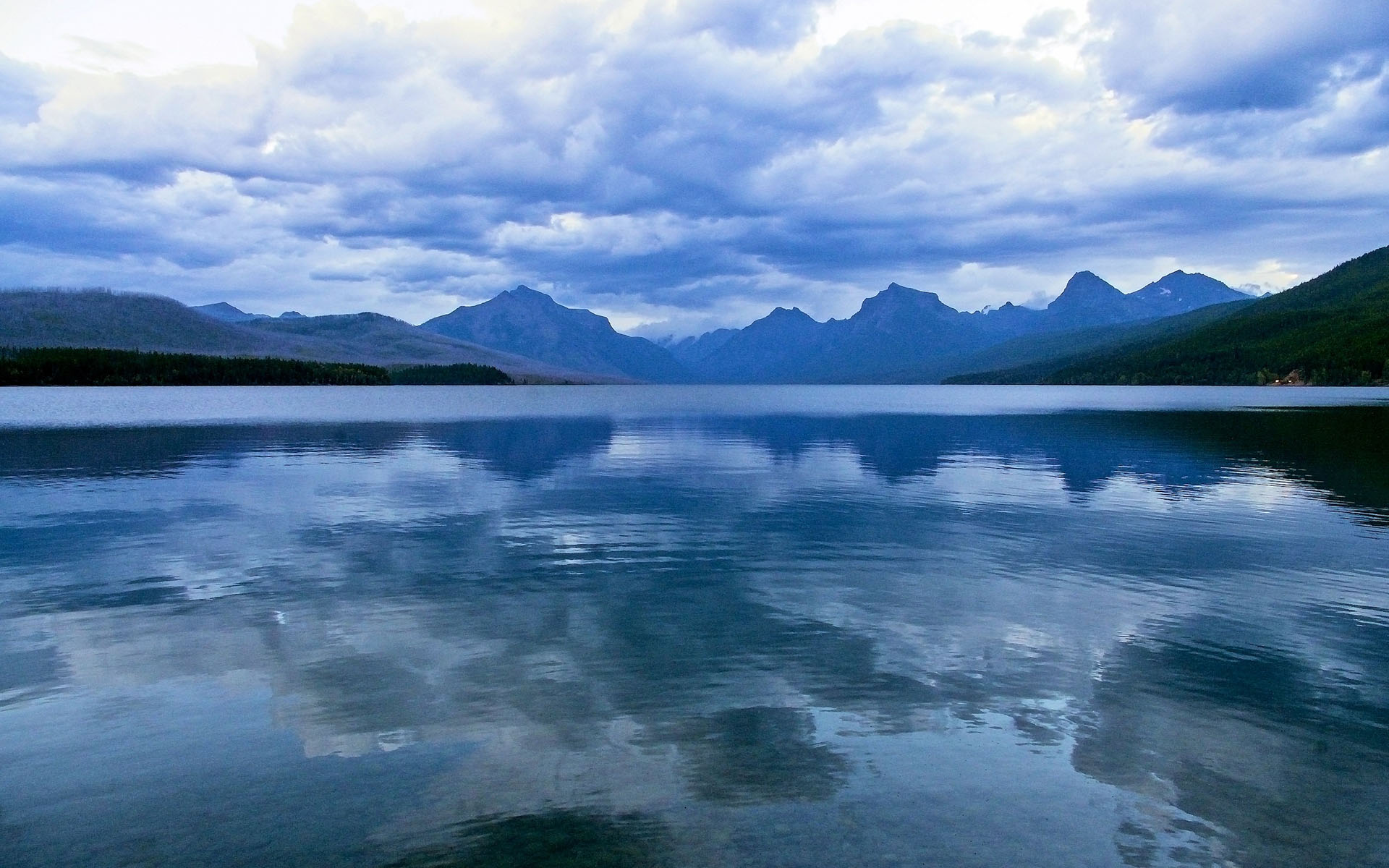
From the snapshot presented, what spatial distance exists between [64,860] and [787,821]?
1006 centimetres

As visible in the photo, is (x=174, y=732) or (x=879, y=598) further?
(x=879, y=598)

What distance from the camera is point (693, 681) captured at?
722 inches

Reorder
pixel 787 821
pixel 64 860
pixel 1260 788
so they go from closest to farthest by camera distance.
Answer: pixel 64 860 → pixel 787 821 → pixel 1260 788

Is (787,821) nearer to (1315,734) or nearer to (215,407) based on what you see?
(1315,734)

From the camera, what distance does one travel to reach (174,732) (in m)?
15.8

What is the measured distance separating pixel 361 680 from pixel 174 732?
11.8ft

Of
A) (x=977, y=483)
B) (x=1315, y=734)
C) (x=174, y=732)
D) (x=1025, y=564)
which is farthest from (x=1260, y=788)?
(x=977, y=483)

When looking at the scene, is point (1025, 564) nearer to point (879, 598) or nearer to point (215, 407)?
point (879, 598)

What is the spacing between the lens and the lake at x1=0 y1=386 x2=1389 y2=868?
12.5 m

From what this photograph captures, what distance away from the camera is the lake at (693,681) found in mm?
12484

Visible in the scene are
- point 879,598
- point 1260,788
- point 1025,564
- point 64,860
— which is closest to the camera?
point 64,860

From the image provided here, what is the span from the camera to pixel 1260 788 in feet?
45.1

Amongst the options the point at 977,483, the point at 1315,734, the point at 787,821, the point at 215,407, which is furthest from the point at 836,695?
the point at 215,407

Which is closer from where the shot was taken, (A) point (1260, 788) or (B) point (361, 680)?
(A) point (1260, 788)
